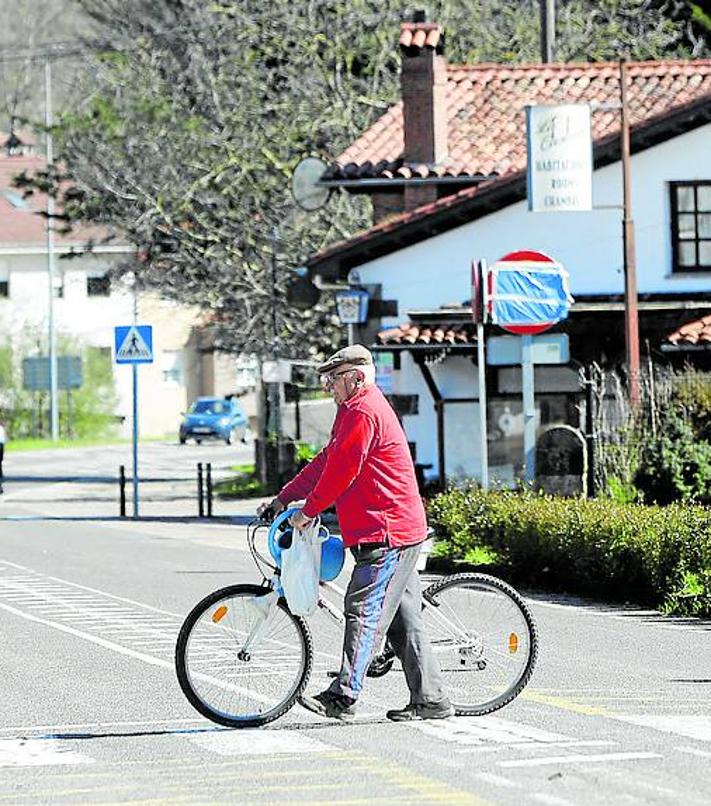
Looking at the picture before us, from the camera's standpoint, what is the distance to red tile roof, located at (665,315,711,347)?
28156 mm

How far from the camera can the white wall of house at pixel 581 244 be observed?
30172 millimetres

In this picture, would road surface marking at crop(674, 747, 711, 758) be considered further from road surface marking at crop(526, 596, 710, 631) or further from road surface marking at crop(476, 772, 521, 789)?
road surface marking at crop(526, 596, 710, 631)

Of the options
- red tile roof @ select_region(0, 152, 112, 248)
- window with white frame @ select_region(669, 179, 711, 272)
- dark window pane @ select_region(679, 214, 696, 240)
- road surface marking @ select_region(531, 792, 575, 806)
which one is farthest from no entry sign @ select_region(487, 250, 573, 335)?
red tile roof @ select_region(0, 152, 112, 248)

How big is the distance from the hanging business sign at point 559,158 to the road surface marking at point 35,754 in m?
16.4

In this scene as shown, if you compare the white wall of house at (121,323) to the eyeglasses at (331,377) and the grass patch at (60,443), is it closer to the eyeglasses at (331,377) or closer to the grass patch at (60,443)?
the grass patch at (60,443)

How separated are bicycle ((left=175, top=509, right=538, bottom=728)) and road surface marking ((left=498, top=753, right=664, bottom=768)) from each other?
135 cm

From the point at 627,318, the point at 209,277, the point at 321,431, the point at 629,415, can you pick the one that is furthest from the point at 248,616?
the point at 321,431

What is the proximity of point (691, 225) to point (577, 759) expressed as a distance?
22.5 metres

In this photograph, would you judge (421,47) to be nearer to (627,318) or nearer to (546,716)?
(627,318)

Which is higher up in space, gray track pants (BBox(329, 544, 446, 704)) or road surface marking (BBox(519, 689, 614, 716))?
gray track pants (BBox(329, 544, 446, 704))

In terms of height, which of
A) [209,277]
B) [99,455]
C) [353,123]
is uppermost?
[353,123]

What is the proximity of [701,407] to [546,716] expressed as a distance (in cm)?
1375

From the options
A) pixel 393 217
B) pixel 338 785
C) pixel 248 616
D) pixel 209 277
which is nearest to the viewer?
pixel 338 785

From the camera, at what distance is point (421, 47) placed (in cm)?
3350
